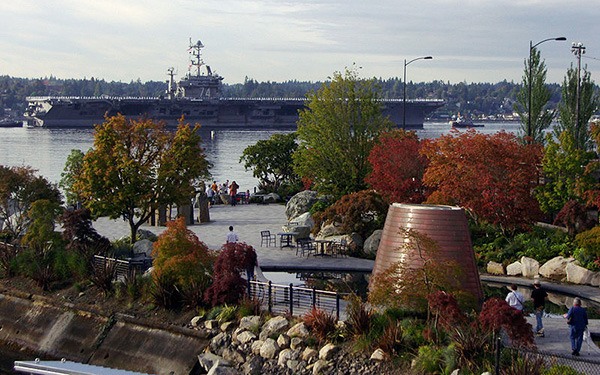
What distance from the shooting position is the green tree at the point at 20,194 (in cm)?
2842

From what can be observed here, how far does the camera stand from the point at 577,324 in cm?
1641

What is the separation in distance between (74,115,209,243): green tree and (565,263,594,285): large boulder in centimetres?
1180

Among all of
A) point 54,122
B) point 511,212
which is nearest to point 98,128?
point 511,212

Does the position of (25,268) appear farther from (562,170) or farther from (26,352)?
(562,170)

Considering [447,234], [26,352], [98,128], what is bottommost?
[26,352]

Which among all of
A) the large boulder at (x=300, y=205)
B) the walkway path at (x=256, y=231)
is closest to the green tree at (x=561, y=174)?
the walkway path at (x=256, y=231)

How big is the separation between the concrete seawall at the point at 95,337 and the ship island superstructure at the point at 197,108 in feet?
419

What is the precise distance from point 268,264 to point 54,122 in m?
144

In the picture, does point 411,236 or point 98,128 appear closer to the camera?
point 411,236

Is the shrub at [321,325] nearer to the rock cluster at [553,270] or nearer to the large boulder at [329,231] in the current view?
the rock cluster at [553,270]

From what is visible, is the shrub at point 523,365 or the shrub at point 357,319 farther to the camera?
the shrub at point 357,319

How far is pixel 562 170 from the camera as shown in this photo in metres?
29.1

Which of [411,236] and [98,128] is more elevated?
[98,128]

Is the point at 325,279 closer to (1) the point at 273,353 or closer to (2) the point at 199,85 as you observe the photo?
(1) the point at 273,353
